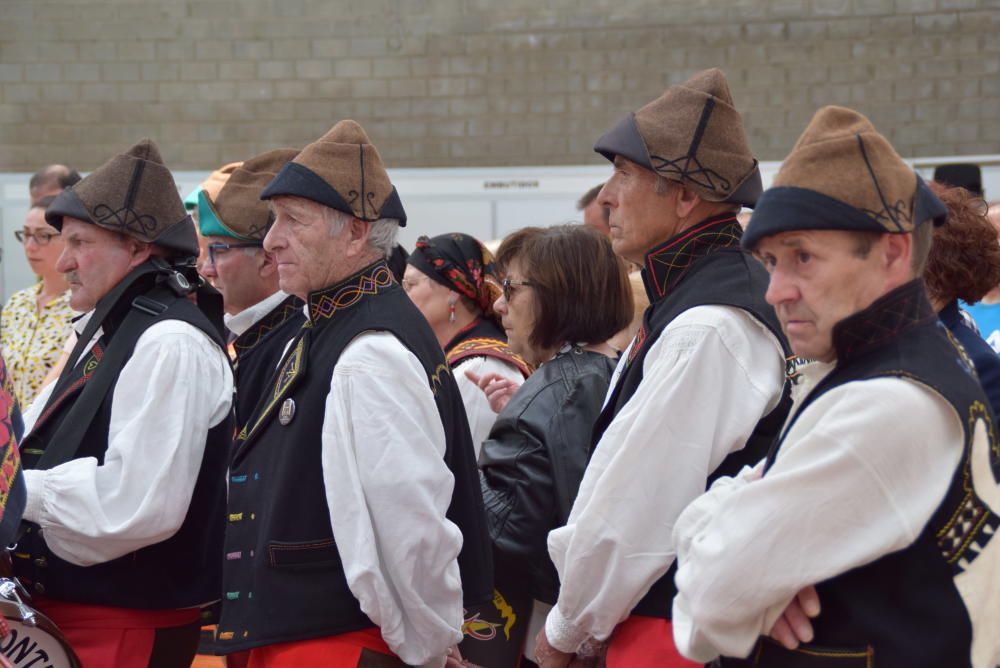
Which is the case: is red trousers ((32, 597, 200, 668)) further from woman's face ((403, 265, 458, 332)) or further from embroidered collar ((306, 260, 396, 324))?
woman's face ((403, 265, 458, 332))

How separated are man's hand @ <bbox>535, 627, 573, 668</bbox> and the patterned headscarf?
182cm

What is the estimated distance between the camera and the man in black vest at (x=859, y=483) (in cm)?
155

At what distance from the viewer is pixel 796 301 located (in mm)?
1717

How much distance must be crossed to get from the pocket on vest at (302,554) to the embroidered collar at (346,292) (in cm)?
51

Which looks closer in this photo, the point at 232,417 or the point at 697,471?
the point at 697,471

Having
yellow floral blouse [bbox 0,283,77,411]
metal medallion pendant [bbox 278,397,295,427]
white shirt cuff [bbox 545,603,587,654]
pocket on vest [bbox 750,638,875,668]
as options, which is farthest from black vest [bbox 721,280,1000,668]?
yellow floral blouse [bbox 0,283,77,411]

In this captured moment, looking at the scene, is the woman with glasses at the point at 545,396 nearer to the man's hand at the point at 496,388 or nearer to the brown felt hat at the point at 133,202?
the man's hand at the point at 496,388

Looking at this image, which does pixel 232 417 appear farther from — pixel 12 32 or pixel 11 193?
pixel 12 32

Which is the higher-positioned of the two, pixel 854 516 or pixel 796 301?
pixel 796 301

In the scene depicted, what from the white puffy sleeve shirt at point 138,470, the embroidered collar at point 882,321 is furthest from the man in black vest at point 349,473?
the embroidered collar at point 882,321

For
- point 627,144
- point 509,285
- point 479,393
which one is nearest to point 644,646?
point 627,144

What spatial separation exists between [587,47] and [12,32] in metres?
5.25

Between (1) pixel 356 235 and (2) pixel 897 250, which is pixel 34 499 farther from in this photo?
(2) pixel 897 250

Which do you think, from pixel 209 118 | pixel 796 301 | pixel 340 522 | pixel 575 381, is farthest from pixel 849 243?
pixel 209 118
